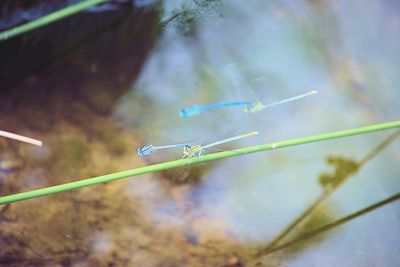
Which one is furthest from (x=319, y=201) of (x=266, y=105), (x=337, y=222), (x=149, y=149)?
(x=149, y=149)

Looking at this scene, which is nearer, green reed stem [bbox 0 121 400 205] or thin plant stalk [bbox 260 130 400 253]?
green reed stem [bbox 0 121 400 205]

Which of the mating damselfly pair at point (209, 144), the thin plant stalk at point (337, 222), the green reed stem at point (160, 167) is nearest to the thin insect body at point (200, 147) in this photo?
the mating damselfly pair at point (209, 144)

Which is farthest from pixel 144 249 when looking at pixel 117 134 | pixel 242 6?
pixel 242 6

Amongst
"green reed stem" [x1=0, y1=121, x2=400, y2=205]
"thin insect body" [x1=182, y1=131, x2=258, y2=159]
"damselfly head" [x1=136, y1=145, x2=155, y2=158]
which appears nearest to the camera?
"green reed stem" [x1=0, y1=121, x2=400, y2=205]

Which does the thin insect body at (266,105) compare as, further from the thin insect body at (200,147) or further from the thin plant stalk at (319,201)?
the thin plant stalk at (319,201)

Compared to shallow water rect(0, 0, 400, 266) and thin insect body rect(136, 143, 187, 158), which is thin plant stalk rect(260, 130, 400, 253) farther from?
thin insect body rect(136, 143, 187, 158)

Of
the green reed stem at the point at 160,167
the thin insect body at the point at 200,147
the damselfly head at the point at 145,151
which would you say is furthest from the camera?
the damselfly head at the point at 145,151

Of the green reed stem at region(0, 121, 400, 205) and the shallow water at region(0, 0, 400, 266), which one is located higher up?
the shallow water at region(0, 0, 400, 266)

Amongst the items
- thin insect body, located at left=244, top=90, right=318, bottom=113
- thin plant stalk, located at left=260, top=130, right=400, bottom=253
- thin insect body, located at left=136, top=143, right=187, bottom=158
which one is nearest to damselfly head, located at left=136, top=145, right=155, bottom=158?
thin insect body, located at left=136, top=143, right=187, bottom=158
